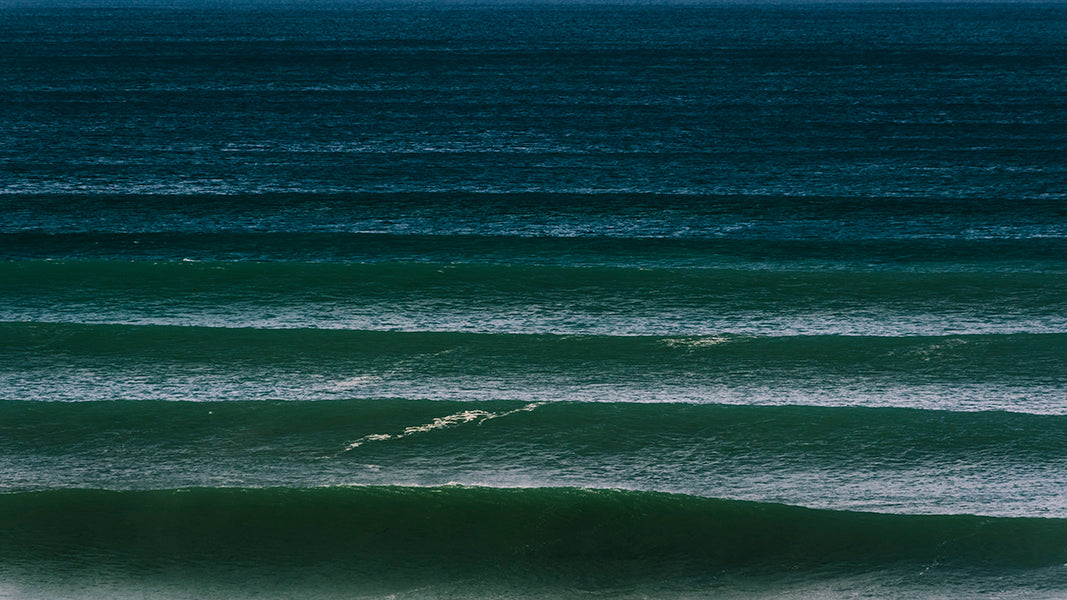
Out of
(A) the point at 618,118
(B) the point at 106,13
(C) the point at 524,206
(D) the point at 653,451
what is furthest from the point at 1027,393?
(B) the point at 106,13

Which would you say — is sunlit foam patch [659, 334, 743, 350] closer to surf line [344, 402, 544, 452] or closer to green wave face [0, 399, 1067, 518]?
green wave face [0, 399, 1067, 518]

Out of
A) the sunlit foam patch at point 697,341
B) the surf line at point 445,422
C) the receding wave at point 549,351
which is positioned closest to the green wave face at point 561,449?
the surf line at point 445,422

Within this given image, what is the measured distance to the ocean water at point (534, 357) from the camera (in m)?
6.72

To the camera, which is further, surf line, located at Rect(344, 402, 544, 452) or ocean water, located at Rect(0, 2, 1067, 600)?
surf line, located at Rect(344, 402, 544, 452)

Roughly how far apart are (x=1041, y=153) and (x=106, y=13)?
62.1m

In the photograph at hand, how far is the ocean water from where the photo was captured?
672cm

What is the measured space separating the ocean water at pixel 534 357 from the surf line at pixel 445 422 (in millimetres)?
33

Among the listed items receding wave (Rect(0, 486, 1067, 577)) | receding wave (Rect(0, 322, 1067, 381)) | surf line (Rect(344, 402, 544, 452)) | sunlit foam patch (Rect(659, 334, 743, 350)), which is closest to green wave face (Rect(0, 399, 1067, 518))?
surf line (Rect(344, 402, 544, 452))

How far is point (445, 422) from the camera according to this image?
8.55m

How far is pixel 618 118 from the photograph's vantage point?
2362 cm

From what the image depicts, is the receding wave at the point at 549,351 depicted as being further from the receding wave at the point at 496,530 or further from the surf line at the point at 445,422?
the receding wave at the point at 496,530

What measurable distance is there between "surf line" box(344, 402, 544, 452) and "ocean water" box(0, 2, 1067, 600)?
3 cm

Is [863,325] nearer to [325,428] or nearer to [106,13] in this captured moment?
[325,428]

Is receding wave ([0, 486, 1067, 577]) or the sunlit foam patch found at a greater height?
the sunlit foam patch
